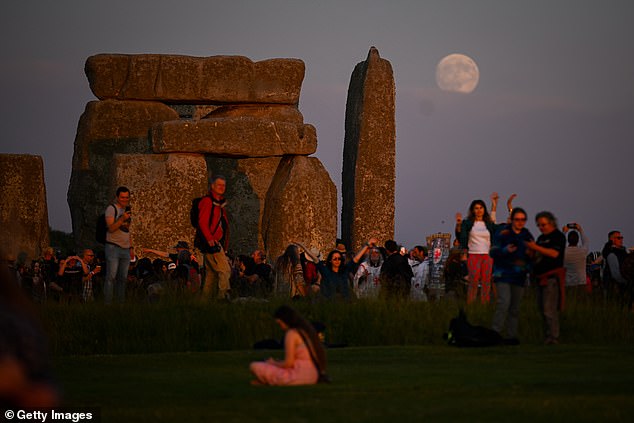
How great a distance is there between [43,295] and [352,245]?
10.9 m

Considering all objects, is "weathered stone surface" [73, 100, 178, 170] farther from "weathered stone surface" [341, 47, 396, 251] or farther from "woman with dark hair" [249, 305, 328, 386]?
"woman with dark hair" [249, 305, 328, 386]

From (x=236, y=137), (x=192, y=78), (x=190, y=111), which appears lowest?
(x=236, y=137)

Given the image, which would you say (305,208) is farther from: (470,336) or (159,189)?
(470,336)

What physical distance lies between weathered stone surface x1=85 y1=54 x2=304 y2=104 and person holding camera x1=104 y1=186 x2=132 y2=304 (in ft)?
33.2

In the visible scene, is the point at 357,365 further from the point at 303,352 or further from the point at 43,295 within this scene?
the point at 43,295

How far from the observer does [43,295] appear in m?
17.0

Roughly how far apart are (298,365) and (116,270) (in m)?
7.18

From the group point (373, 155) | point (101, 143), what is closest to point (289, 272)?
point (101, 143)

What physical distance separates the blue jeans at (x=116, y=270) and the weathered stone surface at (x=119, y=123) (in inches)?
406

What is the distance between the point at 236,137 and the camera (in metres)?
23.4

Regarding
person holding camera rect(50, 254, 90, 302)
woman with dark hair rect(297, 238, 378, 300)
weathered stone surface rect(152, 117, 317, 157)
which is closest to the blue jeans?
woman with dark hair rect(297, 238, 378, 300)

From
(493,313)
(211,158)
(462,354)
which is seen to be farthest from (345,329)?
(211,158)

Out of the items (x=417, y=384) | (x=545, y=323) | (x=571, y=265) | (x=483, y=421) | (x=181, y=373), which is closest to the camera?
(x=483, y=421)

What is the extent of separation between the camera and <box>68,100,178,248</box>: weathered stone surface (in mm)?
25422
